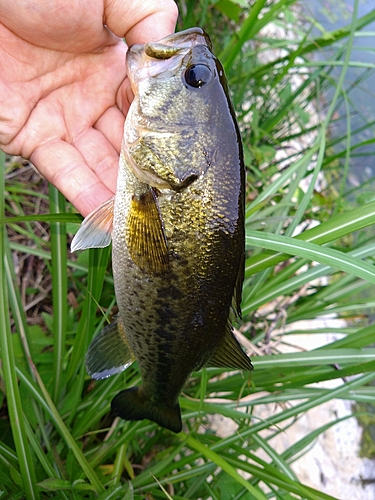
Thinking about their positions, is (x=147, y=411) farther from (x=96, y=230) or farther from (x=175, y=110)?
(x=175, y=110)

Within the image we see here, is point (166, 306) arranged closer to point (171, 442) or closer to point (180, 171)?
point (180, 171)

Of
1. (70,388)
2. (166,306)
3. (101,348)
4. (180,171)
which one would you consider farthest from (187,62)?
(70,388)

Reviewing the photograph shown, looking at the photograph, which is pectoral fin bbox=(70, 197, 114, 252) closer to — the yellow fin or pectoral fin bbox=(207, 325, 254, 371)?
the yellow fin

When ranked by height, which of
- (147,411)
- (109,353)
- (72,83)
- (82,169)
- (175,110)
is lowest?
(147,411)

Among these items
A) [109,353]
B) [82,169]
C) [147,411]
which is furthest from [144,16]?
[147,411]

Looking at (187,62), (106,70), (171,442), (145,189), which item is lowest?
(171,442)

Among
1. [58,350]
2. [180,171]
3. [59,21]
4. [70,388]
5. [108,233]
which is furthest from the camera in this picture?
[70,388]
